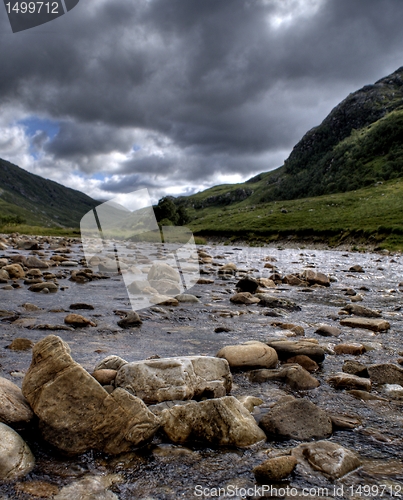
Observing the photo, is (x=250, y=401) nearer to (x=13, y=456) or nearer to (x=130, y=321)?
(x=13, y=456)

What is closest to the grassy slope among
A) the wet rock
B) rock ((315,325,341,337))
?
rock ((315,325,341,337))

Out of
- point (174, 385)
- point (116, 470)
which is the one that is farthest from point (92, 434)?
point (174, 385)

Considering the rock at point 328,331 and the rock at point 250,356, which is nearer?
the rock at point 250,356

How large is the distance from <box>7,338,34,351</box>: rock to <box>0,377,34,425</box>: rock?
6.69ft

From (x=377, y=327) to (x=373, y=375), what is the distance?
112 inches

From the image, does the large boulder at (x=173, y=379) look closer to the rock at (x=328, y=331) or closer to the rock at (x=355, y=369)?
the rock at (x=355, y=369)

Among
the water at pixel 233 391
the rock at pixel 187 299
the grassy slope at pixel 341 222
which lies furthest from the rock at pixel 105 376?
the grassy slope at pixel 341 222

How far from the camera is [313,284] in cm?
1403

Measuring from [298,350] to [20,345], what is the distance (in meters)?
4.12

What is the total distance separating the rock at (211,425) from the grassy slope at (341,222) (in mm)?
40541

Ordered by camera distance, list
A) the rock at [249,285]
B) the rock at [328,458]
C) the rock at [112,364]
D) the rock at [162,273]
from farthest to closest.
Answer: the rock at [162,273] < the rock at [249,285] < the rock at [112,364] < the rock at [328,458]

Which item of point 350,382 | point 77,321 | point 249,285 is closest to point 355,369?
point 350,382

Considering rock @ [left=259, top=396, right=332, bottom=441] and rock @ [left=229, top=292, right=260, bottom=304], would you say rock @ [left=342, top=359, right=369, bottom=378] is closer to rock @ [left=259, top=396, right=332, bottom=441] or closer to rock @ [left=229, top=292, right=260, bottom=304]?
rock @ [left=259, top=396, right=332, bottom=441]

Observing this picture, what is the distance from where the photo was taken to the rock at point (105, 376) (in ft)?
13.0
